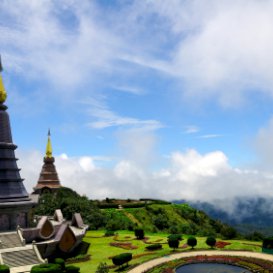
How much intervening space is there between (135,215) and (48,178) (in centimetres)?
2195

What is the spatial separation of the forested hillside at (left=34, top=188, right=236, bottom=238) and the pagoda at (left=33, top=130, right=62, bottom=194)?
7774 millimetres

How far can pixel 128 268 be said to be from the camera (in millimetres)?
31656

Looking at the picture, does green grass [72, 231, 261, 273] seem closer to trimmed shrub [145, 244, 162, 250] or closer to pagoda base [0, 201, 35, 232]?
trimmed shrub [145, 244, 162, 250]

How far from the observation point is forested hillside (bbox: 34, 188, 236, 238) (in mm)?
57031

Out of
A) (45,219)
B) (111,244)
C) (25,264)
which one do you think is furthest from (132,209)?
(25,264)

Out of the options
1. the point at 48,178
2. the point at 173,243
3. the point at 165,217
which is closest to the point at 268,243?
the point at 173,243

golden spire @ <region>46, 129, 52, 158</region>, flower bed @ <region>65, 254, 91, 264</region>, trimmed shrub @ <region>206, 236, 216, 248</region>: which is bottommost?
flower bed @ <region>65, 254, 91, 264</region>

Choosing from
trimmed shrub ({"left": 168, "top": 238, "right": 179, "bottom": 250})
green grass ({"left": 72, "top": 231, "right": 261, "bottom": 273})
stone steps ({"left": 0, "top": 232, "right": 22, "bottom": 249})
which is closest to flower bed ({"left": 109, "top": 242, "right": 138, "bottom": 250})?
green grass ({"left": 72, "top": 231, "right": 261, "bottom": 273})

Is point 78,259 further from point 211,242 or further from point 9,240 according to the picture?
point 211,242

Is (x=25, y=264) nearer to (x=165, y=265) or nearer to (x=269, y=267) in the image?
(x=165, y=265)

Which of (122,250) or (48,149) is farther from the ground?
(48,149)

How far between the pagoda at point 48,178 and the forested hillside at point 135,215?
7.77m

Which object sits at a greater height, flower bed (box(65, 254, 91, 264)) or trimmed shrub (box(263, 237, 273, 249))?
trimmed shrub (box(263, 237, 273, 249))

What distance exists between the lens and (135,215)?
77.5 meters
